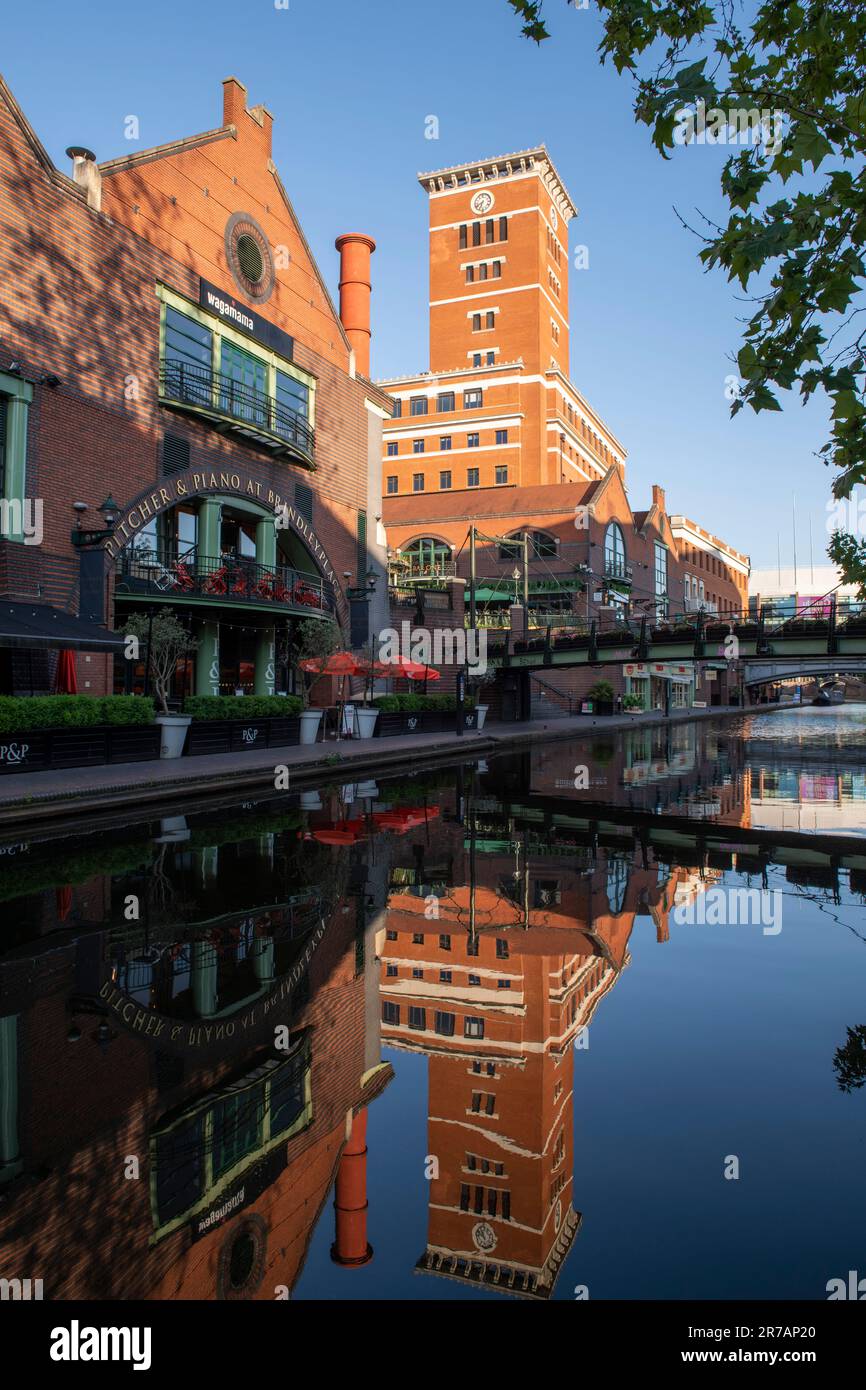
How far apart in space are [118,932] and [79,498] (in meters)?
18.1

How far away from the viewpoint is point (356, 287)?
1419 inches

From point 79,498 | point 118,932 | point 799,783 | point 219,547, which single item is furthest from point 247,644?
point 118,932

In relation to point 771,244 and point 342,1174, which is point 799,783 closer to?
point 771,244

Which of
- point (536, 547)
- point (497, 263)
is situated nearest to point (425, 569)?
point (536, 547)

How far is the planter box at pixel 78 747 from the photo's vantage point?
1631 cm

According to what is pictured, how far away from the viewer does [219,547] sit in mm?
27781

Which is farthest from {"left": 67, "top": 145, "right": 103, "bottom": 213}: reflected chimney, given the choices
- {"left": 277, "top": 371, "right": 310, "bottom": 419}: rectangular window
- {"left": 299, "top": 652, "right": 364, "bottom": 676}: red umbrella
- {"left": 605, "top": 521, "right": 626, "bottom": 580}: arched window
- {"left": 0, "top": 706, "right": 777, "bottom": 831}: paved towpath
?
{"left": 605, "top": 521, "right": 626, "bottom": 580}: arched window

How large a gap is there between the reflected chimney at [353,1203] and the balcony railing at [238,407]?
25076 mm

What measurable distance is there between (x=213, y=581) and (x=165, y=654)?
4.58 m

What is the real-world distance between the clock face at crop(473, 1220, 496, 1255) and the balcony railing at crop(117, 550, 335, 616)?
73.3ft

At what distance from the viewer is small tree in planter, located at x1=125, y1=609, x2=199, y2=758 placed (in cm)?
2009

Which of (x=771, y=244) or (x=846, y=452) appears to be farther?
(x=846, y=452)

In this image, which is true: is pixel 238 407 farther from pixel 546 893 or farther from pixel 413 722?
pixel 546 893

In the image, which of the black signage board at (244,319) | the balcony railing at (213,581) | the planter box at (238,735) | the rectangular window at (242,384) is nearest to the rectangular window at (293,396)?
the black signage board at (244,319)
